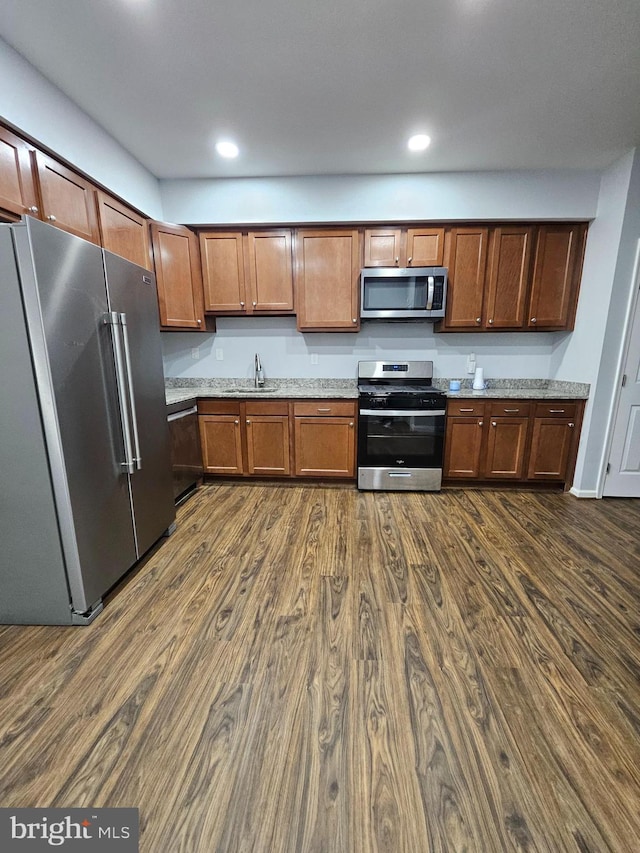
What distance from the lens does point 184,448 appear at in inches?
116

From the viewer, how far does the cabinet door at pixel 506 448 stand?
3.07 metres

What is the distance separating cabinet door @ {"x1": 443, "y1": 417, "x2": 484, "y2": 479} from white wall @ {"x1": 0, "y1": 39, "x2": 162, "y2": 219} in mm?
3265

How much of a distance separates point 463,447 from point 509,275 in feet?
5.25

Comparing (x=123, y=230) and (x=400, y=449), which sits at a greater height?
(x=123, y=230)

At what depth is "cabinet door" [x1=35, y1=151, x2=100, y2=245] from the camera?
→ 77.6 inches

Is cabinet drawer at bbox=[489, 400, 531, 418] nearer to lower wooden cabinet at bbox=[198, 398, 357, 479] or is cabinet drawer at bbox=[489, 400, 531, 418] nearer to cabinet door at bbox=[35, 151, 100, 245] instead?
lower wooden cabinet at bbox=[198, 398, 357, 479]

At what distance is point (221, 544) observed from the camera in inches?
91.8

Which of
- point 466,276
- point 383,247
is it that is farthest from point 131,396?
point 466,276

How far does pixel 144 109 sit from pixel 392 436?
2890 millimetres

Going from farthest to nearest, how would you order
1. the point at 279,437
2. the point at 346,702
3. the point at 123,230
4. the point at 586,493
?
the point at 279,437, the point at 586,493, the point at 123,230, the point at 346,702

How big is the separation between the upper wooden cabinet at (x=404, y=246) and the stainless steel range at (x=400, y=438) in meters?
1.16


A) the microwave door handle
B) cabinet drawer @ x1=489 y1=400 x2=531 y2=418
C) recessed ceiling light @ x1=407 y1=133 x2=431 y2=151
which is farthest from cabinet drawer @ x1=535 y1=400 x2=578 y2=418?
recessed ceiling light @ x1=407 y1=133 x2=431 y2=151

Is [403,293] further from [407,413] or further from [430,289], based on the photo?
[407,413]

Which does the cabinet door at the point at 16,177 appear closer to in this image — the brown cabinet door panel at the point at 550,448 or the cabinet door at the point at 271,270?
the cabinet door at the point at 271,270
